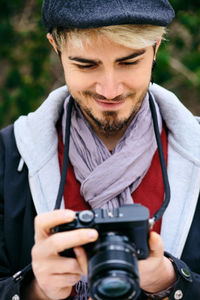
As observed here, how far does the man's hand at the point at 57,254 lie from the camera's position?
101 centimetres

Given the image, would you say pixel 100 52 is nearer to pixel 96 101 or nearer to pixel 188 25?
pixel 96 101

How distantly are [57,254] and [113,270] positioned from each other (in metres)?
0.18

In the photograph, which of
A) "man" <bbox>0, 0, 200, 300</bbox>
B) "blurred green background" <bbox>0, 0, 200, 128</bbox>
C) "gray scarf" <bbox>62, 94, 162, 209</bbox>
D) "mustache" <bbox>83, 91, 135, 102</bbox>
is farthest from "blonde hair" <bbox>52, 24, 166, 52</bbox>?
"blurred green background" <bbox>0, 0, 200, 128</bbox>

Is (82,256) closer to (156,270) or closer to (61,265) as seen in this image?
(61,265)

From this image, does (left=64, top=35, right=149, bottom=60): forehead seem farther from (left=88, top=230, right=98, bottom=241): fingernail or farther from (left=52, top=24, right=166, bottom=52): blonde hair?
(left=88, top=230, right=98, bottom=241): fingernail

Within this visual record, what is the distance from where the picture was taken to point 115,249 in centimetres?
95

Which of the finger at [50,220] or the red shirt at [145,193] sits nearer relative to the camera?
the finger at [50,220]

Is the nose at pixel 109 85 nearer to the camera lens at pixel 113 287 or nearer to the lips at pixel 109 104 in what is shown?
the lips at pixel 109 104

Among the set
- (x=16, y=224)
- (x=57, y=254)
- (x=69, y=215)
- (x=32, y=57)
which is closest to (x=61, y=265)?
(x=57, y=254)

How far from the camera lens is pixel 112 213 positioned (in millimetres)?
1029

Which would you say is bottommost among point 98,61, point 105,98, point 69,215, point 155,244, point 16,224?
point 16,224

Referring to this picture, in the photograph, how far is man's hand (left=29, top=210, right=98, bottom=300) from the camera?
101cm

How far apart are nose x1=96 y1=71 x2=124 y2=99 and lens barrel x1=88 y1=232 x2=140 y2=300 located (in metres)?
0.40

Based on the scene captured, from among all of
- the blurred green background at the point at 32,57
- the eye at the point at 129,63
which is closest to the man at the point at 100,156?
the eye at the point at 129,63
